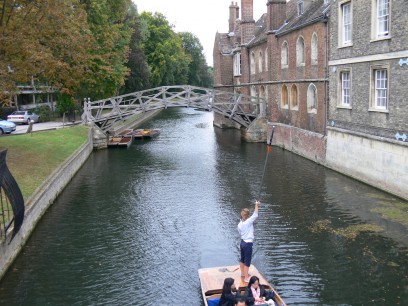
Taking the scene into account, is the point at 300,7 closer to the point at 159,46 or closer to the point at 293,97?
the point at 293,97

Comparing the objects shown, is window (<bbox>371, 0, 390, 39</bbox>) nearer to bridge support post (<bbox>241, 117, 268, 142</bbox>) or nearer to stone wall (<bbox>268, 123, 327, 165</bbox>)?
stone wall (<bbox>268, 123, 327, 165</bbox>)

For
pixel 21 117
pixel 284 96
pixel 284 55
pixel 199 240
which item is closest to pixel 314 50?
pixel 284 55

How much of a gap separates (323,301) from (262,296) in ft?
5.14

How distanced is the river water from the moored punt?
0.48 meters

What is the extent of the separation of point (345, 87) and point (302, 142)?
5.80 m

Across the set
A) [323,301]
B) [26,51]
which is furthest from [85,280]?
[26,51]

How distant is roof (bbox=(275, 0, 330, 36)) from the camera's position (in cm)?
2437

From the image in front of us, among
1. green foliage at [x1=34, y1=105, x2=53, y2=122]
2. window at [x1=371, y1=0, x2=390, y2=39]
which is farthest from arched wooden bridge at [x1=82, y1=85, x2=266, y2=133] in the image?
window at [x1=371, y1=0, x2=390, y2=39]

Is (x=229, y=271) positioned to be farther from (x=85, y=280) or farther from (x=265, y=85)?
(x=265, y=85)

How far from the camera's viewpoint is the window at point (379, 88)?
57.8ft

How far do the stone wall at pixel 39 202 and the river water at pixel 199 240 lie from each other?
26 centimetres

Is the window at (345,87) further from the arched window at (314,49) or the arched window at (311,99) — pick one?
the arched window at (311,99)

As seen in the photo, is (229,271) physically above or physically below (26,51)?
below

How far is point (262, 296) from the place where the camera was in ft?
29.0
